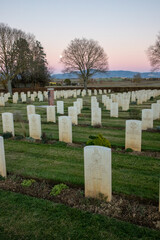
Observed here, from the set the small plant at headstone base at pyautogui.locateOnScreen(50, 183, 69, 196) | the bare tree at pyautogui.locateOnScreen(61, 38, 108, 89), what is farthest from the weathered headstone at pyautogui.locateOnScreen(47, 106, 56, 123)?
the bare tree at pyautogui.locateOnScreen(61, 38, 108, 89)

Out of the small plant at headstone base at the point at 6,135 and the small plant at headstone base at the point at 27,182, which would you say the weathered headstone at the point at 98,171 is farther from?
the small plant at headstone base at the point at 6,135

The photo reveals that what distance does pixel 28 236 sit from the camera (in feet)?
11.1

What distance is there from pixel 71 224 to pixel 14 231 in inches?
35.9

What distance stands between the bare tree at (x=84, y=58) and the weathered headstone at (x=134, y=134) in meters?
35.3

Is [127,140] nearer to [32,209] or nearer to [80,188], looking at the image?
[80,188]

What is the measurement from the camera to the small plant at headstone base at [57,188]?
4.59 metres

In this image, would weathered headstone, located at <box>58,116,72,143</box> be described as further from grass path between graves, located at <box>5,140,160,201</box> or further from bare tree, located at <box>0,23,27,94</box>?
bare tree, located at <box>0,23,27,94</box>

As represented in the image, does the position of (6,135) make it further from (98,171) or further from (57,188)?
(98,171)

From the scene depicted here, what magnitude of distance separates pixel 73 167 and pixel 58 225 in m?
2.39

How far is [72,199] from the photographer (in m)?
4.36

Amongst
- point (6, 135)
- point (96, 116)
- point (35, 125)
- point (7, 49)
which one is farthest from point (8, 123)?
point (7, 49)

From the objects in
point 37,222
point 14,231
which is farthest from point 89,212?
point 14,231

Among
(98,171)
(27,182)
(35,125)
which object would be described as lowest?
(27,182)

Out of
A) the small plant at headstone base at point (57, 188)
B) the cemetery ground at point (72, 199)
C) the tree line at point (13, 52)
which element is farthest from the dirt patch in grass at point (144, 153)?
the tree line at point (13, 52)
